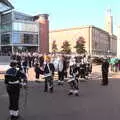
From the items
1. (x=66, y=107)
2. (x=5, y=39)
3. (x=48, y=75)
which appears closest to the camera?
(x=66, y=107)

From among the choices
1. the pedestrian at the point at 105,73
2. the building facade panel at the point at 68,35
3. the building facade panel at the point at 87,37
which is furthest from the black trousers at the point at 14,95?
the building facade panel at the point at 68,35

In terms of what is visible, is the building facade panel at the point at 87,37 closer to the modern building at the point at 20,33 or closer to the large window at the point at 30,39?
the modern building at the point at 20,33

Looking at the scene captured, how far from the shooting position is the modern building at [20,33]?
378 feet

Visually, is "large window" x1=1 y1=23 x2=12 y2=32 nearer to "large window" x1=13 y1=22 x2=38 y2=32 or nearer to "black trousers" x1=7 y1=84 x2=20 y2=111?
"large window" x1=13 y1=22 x2=38 y2=32

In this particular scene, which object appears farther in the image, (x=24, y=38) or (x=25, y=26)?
(x=25, y=26)

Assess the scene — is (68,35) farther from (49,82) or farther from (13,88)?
(13,88)

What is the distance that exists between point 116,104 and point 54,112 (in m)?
2.94

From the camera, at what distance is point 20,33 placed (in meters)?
116

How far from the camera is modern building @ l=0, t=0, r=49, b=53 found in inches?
4532

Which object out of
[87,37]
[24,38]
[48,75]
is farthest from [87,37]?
[48,75]

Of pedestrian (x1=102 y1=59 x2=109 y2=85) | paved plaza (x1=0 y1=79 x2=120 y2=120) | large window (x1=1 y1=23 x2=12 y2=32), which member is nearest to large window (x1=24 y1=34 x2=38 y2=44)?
large window (x1=1 y1=23 x2=12 y2=32)

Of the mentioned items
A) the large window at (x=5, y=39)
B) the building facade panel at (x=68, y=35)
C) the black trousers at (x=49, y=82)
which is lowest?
the black trousers at (x=49, y=82)

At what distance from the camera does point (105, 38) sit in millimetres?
189125

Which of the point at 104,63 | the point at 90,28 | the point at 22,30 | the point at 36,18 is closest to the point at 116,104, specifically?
the point at 104,63
